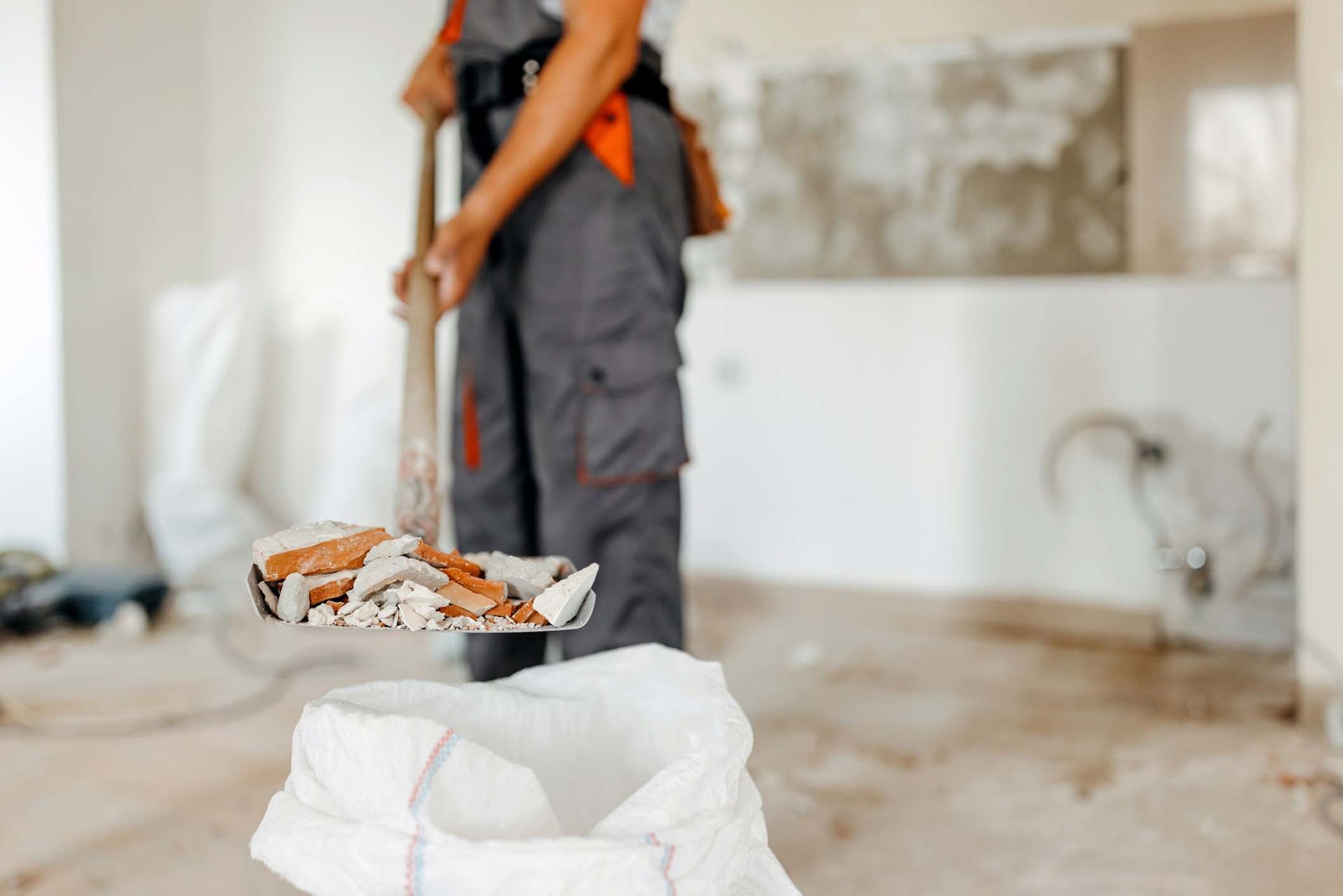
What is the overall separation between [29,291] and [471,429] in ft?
5.76

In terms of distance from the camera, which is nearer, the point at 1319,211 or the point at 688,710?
the point at 688,710

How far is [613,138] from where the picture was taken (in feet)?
4.09

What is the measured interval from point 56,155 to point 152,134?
337 mm

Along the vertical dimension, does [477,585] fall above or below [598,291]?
below

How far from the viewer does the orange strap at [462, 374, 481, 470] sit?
1360 millimetres

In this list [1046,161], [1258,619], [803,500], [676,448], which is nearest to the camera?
[676,448]

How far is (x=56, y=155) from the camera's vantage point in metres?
2.54

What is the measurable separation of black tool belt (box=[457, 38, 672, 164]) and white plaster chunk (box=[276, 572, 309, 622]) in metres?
0.69

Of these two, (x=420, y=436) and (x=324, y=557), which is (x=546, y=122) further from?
(x=324, y=557)

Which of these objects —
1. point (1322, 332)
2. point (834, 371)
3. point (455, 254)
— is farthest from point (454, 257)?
point (834, 371)

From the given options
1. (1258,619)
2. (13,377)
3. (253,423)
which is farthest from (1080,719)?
(13,377)

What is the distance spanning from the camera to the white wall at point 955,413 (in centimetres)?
234

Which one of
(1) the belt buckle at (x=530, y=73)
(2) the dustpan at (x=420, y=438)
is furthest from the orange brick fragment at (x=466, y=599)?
(1) the belt buckle at (x=530, y=73)

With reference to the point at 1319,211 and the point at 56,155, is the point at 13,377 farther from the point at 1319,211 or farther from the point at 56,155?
the point at 1319,211
